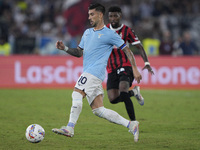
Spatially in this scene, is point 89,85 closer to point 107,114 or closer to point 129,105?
point 107,114

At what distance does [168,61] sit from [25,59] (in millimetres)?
5856

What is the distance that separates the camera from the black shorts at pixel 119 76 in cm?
886

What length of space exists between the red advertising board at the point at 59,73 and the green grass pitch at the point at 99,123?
1.33m

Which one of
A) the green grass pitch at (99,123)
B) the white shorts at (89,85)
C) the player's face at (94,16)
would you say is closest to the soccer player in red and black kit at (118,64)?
the green grass pitch at (99,123)

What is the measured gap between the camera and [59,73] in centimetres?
1759

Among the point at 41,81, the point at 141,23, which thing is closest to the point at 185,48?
the point at 141,23

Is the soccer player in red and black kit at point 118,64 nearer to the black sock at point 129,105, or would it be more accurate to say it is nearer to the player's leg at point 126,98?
the player's leg at point 126,98

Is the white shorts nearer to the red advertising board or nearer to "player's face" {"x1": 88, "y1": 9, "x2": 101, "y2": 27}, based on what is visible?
"player's face" {"x1": 88, "y1": 9, "x2": 101, "y2": 27}

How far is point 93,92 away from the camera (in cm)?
717

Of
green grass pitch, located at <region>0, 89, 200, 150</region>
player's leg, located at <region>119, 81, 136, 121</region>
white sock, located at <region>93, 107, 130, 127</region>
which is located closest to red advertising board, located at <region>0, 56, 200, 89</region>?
green grass pitch, located at <region>0, 89, 200, 150</region>

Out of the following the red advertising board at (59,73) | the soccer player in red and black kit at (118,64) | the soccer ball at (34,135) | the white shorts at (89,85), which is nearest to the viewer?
the soccer ball at (34,135)

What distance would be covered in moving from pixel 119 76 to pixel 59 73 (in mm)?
8836

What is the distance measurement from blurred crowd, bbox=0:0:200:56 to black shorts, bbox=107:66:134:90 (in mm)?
10658

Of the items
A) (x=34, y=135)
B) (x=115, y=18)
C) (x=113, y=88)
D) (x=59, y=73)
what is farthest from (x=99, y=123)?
(x=59, y=73)
